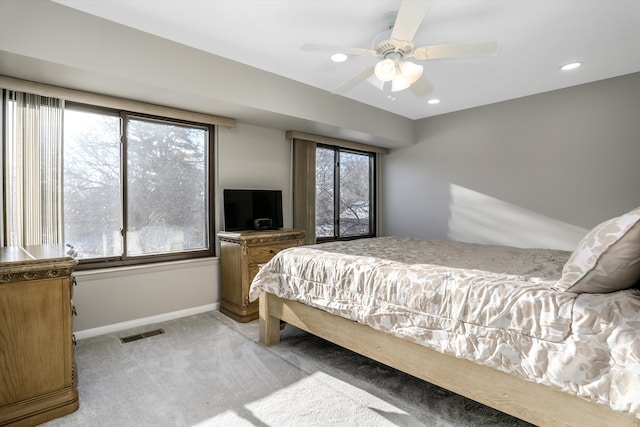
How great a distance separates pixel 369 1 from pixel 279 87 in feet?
4.99

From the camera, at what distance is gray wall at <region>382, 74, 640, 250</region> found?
3.61 m

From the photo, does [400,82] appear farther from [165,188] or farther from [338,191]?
[338,191]

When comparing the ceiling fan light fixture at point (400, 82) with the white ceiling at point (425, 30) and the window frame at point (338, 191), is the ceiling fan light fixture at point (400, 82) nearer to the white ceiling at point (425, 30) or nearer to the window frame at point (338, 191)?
the white ceiling at point (425, 30)

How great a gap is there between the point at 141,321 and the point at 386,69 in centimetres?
324

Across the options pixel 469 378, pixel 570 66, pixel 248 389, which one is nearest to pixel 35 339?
pixel 248 389

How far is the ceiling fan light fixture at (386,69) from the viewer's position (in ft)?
7.44

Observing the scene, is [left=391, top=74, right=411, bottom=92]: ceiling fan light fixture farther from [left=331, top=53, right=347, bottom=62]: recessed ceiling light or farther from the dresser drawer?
the dresser drawer

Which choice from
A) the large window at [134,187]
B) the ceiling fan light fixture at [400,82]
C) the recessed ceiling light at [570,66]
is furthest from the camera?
the recessed ceiling light at [570,66]

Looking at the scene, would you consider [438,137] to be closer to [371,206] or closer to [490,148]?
[490,148]

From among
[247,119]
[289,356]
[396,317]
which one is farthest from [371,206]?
[396,317]

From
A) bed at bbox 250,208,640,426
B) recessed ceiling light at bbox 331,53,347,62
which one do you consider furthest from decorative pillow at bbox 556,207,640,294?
recessed ceiling light at bbox 331,53,347,62

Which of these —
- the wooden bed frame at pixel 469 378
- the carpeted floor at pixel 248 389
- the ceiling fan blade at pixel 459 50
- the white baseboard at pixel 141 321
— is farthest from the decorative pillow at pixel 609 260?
the white baseboard at pixel 141 321

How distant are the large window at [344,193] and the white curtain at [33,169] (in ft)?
10.3

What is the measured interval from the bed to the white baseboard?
5.93 feet
